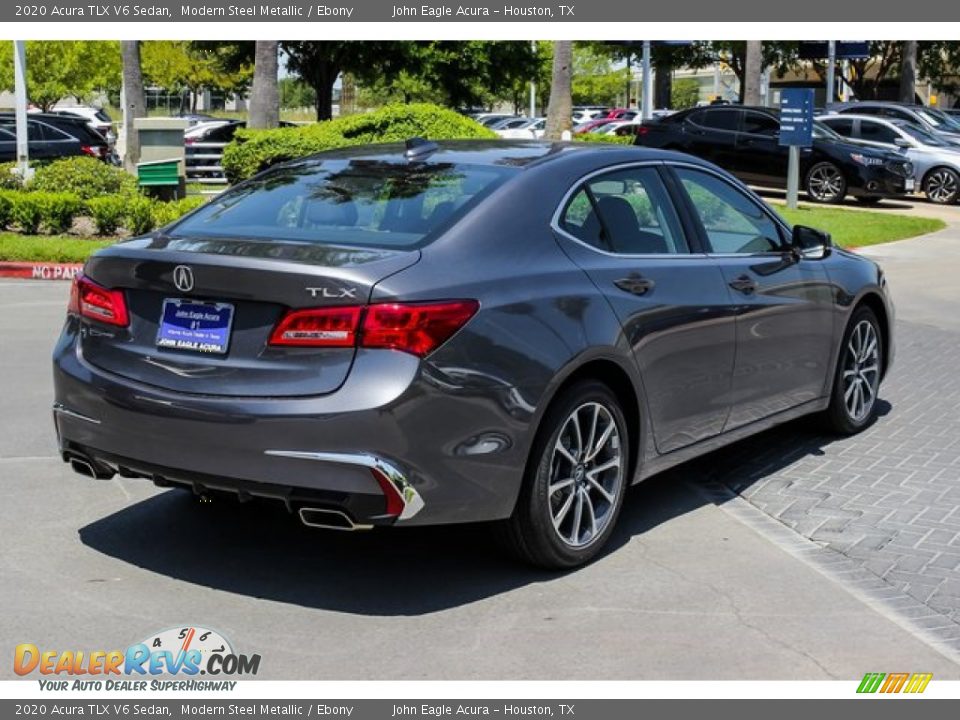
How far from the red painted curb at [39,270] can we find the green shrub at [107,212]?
1.87 metres

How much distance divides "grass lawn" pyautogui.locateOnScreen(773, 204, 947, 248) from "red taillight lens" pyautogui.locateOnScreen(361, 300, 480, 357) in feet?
48.1

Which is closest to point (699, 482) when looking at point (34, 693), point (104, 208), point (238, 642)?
point (238, 642)

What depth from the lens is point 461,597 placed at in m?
5.19

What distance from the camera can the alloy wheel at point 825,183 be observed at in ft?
81.7

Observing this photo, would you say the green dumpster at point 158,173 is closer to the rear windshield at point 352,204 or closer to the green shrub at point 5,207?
the green shrub at point 5,207

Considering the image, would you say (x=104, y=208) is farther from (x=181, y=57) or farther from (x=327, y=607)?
(x=181, y=57)

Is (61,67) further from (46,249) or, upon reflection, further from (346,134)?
(46,249)

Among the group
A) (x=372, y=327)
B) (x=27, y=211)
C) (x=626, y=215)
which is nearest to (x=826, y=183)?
(x=27, y=211)

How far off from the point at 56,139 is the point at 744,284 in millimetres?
21285

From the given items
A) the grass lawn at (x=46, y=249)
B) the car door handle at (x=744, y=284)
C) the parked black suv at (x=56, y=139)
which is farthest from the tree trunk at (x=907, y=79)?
the car door handle at (x=744, y=284)

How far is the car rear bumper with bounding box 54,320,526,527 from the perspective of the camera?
15.3 feet

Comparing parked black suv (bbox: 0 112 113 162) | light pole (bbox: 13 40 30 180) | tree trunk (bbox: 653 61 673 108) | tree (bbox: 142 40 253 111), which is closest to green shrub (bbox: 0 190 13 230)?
light pole (bbox: 13 40 30 180)

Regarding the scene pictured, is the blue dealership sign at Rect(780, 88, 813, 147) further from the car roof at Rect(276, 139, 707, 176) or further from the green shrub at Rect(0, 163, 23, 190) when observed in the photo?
the car roof at Rect(276, 139, 707, 176)

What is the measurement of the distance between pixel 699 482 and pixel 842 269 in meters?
1.54
